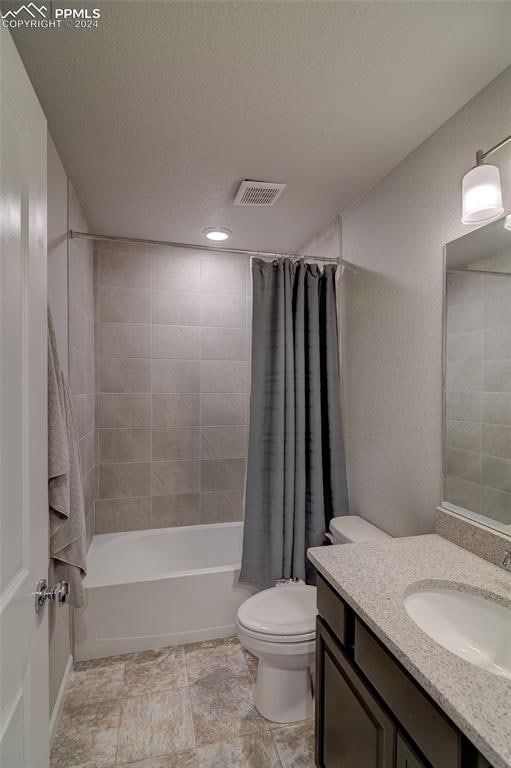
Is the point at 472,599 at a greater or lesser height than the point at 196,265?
lesser

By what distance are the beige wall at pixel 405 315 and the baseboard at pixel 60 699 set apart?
5.38 ft

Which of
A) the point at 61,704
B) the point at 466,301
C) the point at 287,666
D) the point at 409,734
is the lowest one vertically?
the point at 61,704

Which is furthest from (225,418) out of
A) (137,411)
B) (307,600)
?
(307,600)

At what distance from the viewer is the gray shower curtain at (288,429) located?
2197 millimetres

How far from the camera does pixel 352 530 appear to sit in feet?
6.54

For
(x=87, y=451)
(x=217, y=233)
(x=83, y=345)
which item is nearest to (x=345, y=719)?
(x=87, y=451)

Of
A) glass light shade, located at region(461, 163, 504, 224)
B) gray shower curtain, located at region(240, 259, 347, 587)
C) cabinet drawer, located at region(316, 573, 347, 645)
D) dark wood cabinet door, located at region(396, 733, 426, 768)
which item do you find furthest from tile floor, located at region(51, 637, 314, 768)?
glass light shade, located at region(461, 163, 504, 224)

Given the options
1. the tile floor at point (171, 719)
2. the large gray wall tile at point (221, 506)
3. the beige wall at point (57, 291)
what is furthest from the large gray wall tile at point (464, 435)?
the large gray wall tile at point (221, 506)

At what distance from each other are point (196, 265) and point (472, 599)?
8.80ft

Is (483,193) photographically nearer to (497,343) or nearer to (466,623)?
(497,343)

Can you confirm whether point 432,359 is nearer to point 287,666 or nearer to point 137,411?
point 287,666

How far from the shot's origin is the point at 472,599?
112 cm

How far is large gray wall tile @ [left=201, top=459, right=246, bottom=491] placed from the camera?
3.10 metres

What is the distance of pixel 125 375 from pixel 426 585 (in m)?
2.36
